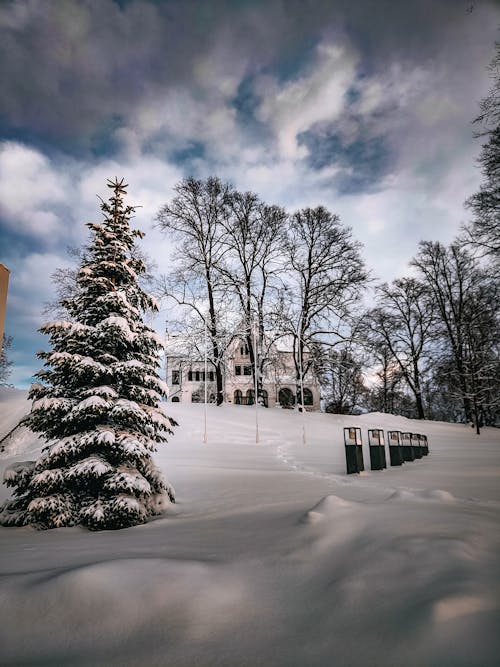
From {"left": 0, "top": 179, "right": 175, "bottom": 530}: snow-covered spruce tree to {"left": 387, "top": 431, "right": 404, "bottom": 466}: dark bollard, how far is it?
6.26 m

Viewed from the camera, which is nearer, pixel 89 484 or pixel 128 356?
pixel 89 484

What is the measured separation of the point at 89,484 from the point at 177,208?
66.4 feet

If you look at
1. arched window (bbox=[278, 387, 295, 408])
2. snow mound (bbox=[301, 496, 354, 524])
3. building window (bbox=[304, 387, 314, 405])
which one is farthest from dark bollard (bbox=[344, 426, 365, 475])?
building window (bbox=[304, 387, 314, 405])

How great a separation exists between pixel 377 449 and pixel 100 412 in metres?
6.48

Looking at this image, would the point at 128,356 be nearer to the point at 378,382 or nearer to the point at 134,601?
the point at 134,601

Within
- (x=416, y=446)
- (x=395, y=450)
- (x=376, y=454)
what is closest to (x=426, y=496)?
(x=376, y=454)

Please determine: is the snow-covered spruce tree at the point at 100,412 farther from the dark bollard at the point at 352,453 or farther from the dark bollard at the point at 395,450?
the dark bollard at the point at 395,450

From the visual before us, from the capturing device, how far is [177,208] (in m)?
22.7

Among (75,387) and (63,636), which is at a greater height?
(75,387)

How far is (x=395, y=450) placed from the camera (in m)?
9.64

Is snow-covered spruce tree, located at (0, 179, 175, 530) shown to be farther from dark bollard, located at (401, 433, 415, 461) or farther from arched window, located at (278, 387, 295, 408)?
arched window, located at (278, 387, 295, 408)

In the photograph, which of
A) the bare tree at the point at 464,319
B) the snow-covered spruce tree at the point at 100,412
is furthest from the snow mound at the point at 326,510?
the bare tree at the point at 464,319

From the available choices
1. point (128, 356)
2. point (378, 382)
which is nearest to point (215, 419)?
point (128, 356)

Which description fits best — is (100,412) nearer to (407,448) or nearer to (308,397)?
(407,448)
